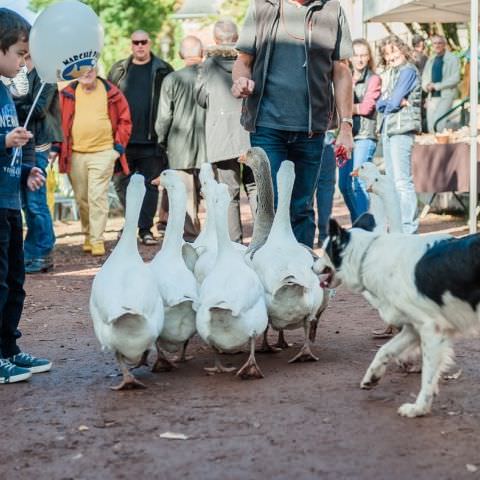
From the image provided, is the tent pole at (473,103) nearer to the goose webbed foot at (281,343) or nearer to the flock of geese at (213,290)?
the flock of geese at (213,290)

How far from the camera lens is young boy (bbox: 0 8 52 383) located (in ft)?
19.5

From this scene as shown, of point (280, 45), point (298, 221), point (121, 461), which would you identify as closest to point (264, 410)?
Result: point (121, 461)

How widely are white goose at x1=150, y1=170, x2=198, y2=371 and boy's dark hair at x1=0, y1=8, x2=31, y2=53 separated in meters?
1.53

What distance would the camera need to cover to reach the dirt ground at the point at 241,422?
4367 mm

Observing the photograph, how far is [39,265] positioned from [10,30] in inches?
→ 214

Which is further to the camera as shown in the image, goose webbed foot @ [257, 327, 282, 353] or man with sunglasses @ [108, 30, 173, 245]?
man with sunglasses @ [108, 30, 173, 245]

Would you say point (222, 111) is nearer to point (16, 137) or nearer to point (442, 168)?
point (442, 168)

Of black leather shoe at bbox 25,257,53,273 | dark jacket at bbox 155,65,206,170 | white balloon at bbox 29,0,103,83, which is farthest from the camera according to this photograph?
dark jacket at bbox 155,65,206,170

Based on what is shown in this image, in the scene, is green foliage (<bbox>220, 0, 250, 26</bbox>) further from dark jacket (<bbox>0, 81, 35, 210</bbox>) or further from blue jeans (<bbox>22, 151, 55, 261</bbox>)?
dark jacket (<bbox>0, 81, 35, 210</bbox>)

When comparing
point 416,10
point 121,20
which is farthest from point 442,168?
point 121,20

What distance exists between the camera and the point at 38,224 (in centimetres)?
1095

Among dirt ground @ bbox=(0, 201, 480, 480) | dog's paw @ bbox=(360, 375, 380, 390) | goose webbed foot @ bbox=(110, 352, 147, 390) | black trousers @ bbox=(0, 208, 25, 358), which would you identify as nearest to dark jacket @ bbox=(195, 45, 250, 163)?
dirt ground @ bbox=(0, 201, 480, 480)

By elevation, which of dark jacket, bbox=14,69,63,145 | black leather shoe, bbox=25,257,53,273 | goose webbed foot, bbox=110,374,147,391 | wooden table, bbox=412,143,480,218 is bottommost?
black leather shoe, bbox=25,257,53,273

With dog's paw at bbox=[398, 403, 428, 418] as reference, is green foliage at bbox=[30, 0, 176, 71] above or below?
above
